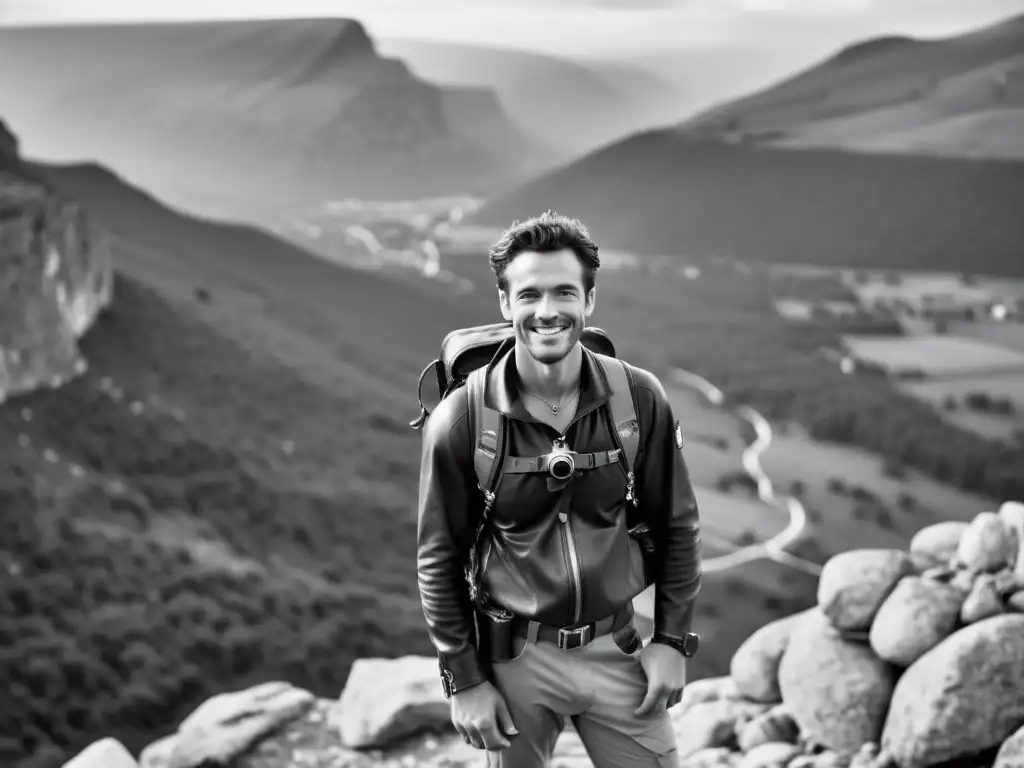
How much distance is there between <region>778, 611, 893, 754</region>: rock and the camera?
4.21 meters

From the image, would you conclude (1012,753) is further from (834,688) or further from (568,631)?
(568,631)

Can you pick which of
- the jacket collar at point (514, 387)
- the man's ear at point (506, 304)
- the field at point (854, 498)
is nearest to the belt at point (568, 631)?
the jacket collar at point (514, 387)

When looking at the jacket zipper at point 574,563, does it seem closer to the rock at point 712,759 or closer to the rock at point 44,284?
the rock at point 712,759

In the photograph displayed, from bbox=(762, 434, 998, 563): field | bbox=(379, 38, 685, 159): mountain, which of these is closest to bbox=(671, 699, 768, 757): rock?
bbox=(762, 434, 998, 563): field

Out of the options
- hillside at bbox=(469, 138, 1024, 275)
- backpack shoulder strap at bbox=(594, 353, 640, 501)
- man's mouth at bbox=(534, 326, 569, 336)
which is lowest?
backpack shoulder strap at bbox=(594, 353, 640, 501)

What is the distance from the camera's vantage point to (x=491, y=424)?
7.11ft

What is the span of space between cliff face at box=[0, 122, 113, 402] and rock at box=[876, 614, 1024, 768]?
9.43 m

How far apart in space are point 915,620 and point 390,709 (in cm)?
282

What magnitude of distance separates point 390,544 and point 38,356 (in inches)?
177

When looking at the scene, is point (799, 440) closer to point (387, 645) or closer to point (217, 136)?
point (387, 645)

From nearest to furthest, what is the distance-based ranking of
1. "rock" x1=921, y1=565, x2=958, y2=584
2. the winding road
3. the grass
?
"rock" x1=921, y1=565, x2=958, y2=584 → the grass → the winding road

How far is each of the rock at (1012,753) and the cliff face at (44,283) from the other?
9728 mm

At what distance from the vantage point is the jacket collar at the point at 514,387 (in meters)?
2.18

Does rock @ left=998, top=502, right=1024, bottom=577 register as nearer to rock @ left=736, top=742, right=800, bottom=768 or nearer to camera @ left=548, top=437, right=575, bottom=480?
rock @ left=736, top=742, right=800, bottom=768
